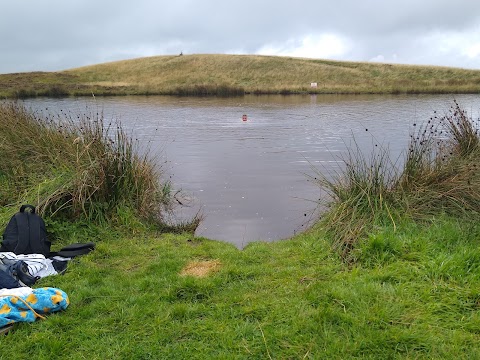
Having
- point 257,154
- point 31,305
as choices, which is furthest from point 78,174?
point 257,154

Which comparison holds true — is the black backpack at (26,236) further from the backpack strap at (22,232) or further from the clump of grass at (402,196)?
the clump of grass at (402,196)

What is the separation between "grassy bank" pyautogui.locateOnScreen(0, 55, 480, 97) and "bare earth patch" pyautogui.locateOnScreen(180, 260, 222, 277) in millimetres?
38899

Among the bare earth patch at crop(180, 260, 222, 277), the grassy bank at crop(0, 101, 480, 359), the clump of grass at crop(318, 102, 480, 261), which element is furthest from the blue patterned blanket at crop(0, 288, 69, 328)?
the clump of grass at crop(318, 102, 480, 261)

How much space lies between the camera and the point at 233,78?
56.3 m

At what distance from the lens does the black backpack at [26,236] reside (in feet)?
16.8

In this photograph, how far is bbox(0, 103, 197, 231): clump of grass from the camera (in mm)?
6270

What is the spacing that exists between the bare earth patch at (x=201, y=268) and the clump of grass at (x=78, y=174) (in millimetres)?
2052

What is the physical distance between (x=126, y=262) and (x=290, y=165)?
293 inches

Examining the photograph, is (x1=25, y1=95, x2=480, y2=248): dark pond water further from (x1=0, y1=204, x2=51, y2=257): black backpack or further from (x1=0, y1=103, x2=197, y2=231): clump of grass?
(x1=0, y1=204, x2=51, y2=257): black backpack

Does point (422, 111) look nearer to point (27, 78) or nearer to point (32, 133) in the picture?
point (32, 133)

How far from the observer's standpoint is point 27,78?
56.2m

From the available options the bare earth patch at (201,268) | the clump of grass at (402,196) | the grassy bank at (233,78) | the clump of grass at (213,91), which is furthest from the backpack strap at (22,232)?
the grassy bank at (233,78)

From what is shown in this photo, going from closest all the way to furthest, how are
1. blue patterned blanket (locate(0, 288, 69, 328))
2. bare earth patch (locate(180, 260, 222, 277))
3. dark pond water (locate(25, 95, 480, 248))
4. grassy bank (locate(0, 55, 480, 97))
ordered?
blue patterned blanket (locate(0, 288, 69, 328)) < bare earth patch (locate(180, 260, 222, 277)) < dark pond water (locate(25, 95, 480, 248)) < grassy bank (locate(0, 55, 480, 97))

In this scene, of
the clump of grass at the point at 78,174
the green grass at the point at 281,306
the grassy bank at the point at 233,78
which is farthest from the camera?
the grassy bank at the point at 233,78
